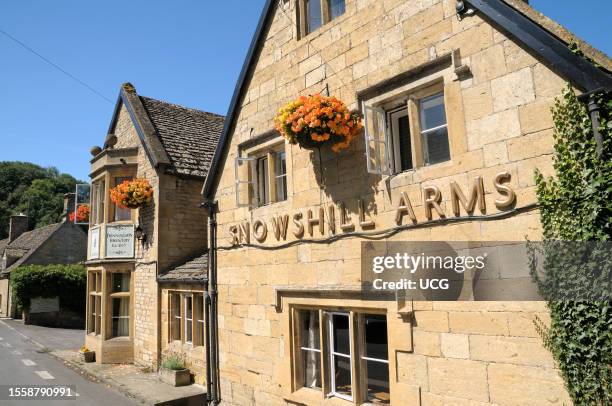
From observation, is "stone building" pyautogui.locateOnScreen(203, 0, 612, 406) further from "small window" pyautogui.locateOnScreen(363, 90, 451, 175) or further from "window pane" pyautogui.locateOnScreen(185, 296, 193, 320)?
"window pane" pyautogui.locateOnScreen(185, 296, 193, 320)

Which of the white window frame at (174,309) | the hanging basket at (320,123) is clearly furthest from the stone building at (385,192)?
the white window frame at (174,309)

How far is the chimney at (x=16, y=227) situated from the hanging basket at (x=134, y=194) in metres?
35.9

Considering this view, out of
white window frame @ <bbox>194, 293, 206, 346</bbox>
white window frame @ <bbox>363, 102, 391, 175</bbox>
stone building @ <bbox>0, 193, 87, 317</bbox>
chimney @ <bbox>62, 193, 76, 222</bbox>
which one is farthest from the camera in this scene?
chimney @ <bbox>62, 193, 76, 222</bbox>

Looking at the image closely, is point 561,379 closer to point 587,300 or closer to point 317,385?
point 587,300

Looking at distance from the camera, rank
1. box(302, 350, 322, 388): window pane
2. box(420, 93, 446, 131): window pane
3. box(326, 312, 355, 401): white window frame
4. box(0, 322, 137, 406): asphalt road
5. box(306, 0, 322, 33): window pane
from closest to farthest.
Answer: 1. box(420, 93, 446, 131): window pane
2. box(326, 312, 355, 401): white window frame
3. box(302, 350, 322, 388): window pane
4. box(306, 0, 322, 33): window pane
5. box(0, 322, 137, 406): asphalt road

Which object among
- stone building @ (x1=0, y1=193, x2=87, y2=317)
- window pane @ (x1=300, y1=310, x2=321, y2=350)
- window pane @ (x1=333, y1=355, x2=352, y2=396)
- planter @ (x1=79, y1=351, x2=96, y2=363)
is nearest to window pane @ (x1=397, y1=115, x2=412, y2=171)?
window pane @ (x1=300, y1=310, x2=321, y2=350)

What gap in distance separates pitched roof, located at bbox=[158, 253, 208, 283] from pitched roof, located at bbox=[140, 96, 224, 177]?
298 centimetres

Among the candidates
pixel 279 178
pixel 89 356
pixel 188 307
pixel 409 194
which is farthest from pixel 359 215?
pixel 89 356

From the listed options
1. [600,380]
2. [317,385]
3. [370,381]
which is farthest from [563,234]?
[317,385]

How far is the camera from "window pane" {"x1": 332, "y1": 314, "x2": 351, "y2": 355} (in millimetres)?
7070

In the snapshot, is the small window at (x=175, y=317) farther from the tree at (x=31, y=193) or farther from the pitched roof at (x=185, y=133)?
the tree at (x=31, y=193)

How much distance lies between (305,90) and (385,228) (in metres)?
3.13

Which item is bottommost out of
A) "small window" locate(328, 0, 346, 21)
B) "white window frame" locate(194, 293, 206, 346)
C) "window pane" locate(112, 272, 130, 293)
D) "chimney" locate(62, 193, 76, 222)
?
"white window frame" locate(194, 293, 206, 346)

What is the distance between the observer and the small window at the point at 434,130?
234 inches
